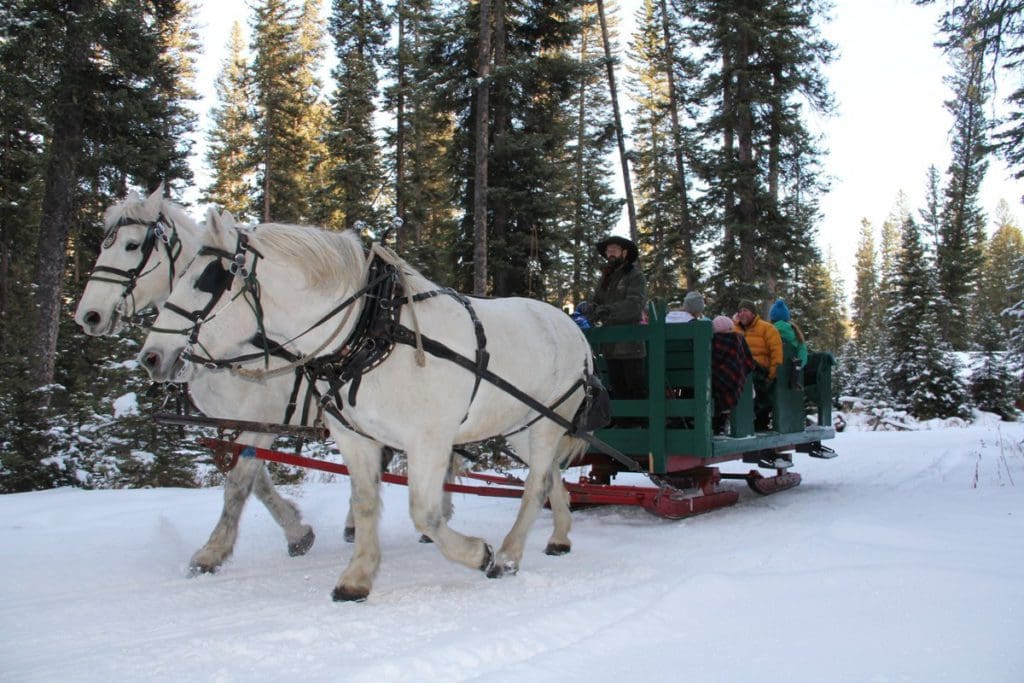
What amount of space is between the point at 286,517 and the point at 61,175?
10996 mm

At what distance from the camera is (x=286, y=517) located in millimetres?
4773

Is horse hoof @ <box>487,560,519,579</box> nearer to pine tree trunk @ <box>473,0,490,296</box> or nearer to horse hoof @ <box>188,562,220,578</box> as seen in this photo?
horse hoof @ <box>188,562,220,578</box>

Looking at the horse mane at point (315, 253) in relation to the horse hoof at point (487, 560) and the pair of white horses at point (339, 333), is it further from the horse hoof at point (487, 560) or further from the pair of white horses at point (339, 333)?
the horse hoof at point (487, 560)

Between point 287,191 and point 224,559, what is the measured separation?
23.6 meters

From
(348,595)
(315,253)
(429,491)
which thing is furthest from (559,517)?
(315,253)

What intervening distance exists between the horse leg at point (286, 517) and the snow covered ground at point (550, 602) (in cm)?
10

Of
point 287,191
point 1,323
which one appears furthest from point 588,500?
point 287,191

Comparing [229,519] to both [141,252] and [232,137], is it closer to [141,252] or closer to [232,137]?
[141,252]

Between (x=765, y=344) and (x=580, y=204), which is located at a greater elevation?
(x=580, y=204)

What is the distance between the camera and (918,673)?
254 centimetres

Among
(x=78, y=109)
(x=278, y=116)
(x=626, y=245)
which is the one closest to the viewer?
(x=626, y=245)

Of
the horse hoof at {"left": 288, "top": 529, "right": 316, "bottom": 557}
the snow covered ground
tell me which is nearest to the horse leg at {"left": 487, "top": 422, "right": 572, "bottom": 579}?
the snow covered ground

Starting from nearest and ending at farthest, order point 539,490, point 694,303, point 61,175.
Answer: point 539,490
point 694,303
point 61,175

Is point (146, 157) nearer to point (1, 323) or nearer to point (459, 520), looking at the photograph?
point (1, 323)
